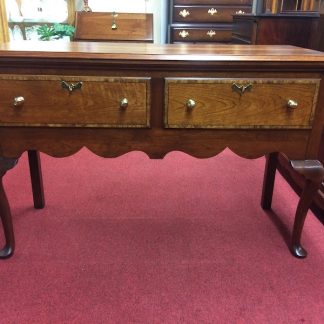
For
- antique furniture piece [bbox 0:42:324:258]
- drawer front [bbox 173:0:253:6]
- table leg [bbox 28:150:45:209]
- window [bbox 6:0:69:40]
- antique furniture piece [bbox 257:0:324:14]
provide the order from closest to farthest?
antique furniture piece [bbox 0:42:324:258], table leg [bbox 28:150:45:209], antique furniture piece [bbox 257:0:324:14], window [bbox 6:0:69:40], drawer front [bbox 173:0:253:6]

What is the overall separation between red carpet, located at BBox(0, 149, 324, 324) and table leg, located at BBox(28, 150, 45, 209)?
4 centimetres

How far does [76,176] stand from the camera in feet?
6.75

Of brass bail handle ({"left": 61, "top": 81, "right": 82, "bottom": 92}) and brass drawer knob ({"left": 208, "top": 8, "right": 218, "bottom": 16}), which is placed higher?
brass drawer knob ({"left": 208, "top": 8, "right": 218, "bottom": 16})

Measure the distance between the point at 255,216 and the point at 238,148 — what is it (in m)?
0.60

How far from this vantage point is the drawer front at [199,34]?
3309mm

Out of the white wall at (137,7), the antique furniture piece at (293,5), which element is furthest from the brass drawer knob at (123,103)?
the white wall at (137,7)

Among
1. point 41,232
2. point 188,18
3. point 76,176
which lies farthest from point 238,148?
point 188,18

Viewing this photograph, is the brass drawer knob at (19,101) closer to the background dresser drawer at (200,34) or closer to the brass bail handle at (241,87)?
the brass bail handle at (241,87)

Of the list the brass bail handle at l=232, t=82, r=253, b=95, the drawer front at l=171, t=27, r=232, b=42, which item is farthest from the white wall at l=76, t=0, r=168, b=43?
the brass bail handle at l=232, t=82, r=253, b=95

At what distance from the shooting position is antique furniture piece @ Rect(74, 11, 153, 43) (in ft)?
9.64

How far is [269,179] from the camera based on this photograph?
66.7 inches

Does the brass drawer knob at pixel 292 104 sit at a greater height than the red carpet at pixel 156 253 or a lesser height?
greater

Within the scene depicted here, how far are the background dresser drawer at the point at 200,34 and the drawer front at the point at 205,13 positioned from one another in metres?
0.07

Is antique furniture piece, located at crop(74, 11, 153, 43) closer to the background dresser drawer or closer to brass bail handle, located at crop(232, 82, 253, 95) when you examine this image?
the background dresser drawer
